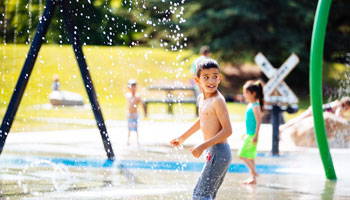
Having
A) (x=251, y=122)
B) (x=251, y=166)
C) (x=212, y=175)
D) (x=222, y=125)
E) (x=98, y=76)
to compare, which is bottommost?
(x=251, y=166)

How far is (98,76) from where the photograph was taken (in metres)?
26.4

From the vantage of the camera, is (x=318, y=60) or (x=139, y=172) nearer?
(x=318, y=60)

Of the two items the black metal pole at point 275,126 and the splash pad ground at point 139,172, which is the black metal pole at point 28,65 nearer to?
the splash pad ground at point 139,172

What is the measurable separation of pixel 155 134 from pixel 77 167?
506 centimetres

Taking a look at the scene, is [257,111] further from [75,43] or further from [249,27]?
[249,27]

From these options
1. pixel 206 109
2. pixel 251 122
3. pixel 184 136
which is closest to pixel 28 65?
pixel 251 122

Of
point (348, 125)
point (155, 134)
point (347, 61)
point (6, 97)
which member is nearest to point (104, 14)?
point (347, 61)

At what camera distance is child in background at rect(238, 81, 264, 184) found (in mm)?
7535

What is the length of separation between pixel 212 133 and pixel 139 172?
2.87 m

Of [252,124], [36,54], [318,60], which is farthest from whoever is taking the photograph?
[252,124]

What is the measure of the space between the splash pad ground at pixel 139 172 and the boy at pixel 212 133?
124cm

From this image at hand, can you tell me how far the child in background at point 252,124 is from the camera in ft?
24.7

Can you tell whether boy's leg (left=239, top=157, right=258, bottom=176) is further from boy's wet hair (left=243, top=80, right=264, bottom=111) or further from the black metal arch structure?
the black metal arch structure

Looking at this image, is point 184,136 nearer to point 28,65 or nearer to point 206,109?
point 206,109
